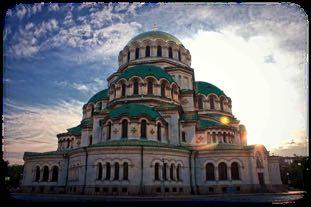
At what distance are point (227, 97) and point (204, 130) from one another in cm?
1060

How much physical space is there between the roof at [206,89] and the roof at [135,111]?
1283 centimetres

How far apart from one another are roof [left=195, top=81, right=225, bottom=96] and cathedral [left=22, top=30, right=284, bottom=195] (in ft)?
2.15

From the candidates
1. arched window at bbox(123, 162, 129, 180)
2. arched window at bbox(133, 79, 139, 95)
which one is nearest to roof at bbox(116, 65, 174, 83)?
arched window at bbox(133, 79, 139, 95)

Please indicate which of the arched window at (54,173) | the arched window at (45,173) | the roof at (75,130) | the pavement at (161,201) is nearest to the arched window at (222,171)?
the pavement at (161,201)

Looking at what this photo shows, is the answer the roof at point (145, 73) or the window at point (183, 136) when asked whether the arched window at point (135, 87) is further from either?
the window at point (183, 136)

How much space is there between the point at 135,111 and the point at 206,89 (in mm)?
15699

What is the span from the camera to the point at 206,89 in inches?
1634

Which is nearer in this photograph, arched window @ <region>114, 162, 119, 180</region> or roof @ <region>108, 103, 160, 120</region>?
arched window @ <region>114, 162, 119, 180</region>

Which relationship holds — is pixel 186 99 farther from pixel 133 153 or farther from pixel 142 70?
pixel 133 153

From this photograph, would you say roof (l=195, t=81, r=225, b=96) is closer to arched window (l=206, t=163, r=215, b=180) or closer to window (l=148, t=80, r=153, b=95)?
window (l=148, t=80, r=153, b=95)

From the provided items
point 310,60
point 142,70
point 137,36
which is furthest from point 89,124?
point 310,60

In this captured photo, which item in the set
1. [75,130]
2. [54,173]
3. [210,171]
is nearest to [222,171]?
[210,171]

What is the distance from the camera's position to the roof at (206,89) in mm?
41184

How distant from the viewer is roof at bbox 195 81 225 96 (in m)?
41.2
